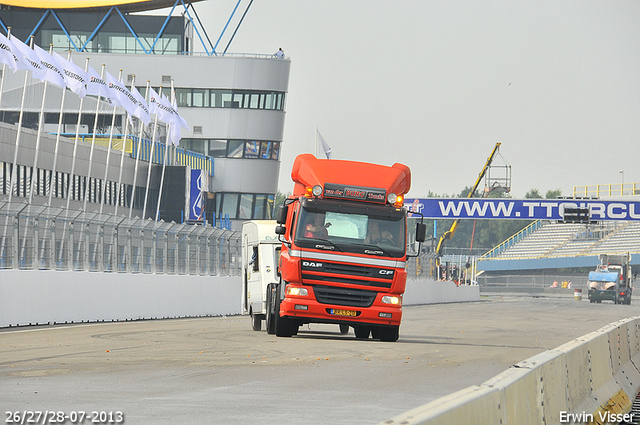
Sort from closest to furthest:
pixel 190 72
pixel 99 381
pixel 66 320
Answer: pixel 99 381
pixel 66 320
pixel 190 72

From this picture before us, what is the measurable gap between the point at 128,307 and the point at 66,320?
3.29 m

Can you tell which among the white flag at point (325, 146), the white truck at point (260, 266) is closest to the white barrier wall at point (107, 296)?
the white truck at point (260, 266)

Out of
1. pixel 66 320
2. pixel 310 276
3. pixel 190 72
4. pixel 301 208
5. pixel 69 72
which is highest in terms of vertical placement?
pixel 190 72

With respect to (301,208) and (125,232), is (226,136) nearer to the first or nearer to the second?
(125,232)

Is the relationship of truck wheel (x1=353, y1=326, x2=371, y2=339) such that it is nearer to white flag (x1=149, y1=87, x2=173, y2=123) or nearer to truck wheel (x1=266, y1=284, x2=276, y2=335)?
truck wheel (x1=266, y1=284, x2=276, y2=335)

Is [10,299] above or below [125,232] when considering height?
below

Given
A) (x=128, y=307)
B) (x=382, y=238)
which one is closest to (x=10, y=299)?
(x=128, y=307)

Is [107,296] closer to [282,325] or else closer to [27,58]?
[282,325]

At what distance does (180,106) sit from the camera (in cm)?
7119

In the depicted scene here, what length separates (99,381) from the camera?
10.3 meters

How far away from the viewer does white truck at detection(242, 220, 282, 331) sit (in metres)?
22.0

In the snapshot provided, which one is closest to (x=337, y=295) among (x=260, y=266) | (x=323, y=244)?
(x=323, y=244)

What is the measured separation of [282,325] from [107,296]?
24.5ft

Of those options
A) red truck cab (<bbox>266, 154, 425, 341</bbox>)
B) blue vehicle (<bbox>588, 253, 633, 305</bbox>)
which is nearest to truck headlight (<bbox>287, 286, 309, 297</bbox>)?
red truck cab (<bbox>266, 154, 425, 341</bbox>)
